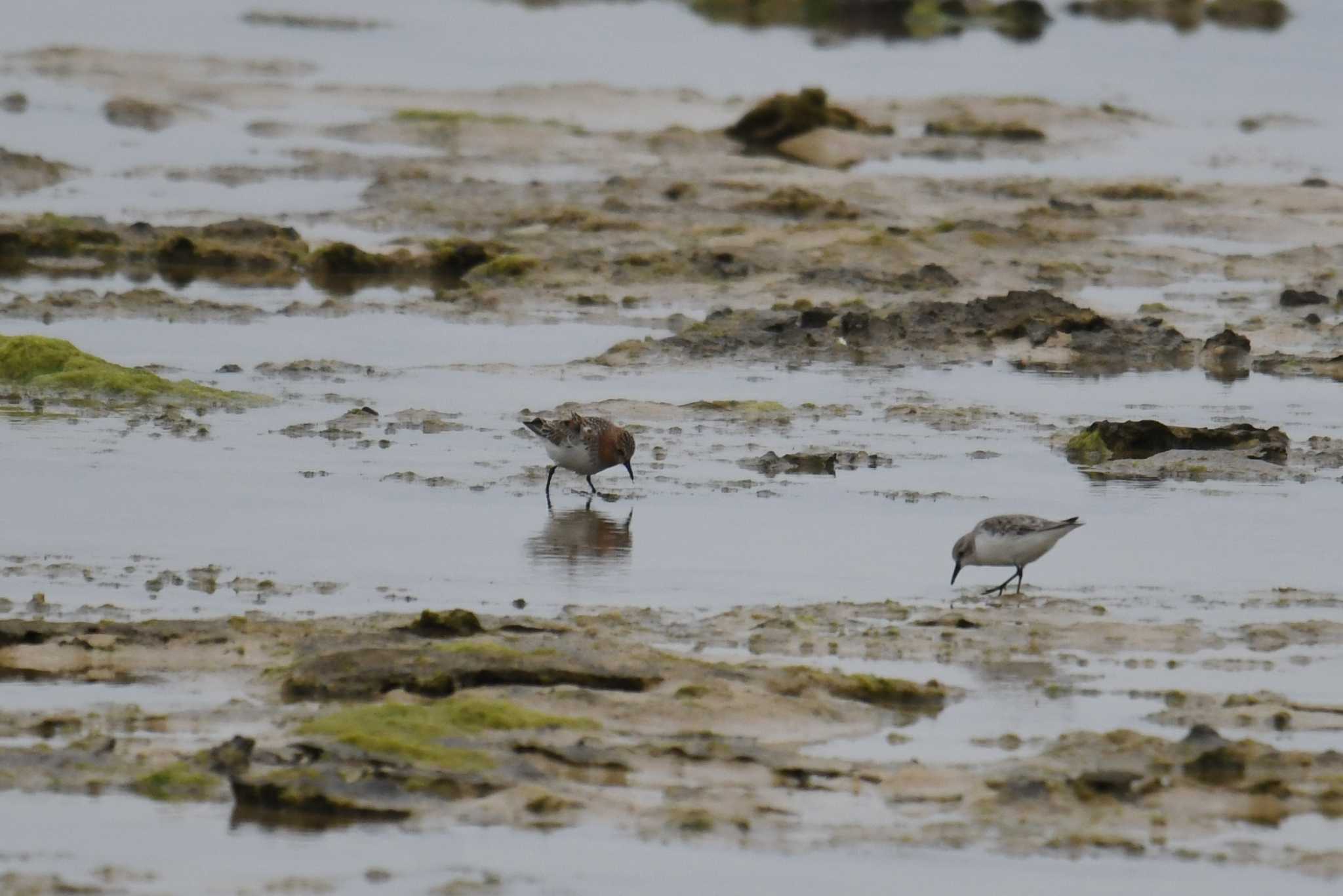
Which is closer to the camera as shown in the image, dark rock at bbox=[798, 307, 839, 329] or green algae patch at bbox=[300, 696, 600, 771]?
green algae patch at bbox=[300, 696, 600, 771]

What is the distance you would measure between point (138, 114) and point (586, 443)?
24.9 m

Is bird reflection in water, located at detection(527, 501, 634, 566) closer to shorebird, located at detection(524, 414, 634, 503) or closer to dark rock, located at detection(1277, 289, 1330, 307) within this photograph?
shorebird, located at detection(524, 414, 634, 503)

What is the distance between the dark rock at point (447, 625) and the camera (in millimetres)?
11328

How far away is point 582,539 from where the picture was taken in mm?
14266

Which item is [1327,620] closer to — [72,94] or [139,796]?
[139,796]

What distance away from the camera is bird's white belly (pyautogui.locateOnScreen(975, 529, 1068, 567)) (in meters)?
12.7

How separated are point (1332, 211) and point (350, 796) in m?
23.4

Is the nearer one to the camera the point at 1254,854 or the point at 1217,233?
the point at 1254,854

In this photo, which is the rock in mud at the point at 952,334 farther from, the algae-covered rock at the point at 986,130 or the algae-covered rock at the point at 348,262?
the algae-covered rock at the point at 986,130

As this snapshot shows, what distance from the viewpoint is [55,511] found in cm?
1406

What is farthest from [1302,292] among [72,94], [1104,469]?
[72,94]

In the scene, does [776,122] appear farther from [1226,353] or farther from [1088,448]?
[1088,448]

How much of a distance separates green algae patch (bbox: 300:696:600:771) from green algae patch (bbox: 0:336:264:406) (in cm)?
836

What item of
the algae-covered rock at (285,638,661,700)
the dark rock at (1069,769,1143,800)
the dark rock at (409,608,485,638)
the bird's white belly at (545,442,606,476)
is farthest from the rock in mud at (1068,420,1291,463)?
the dark rock at (1069,769,1143,800)
